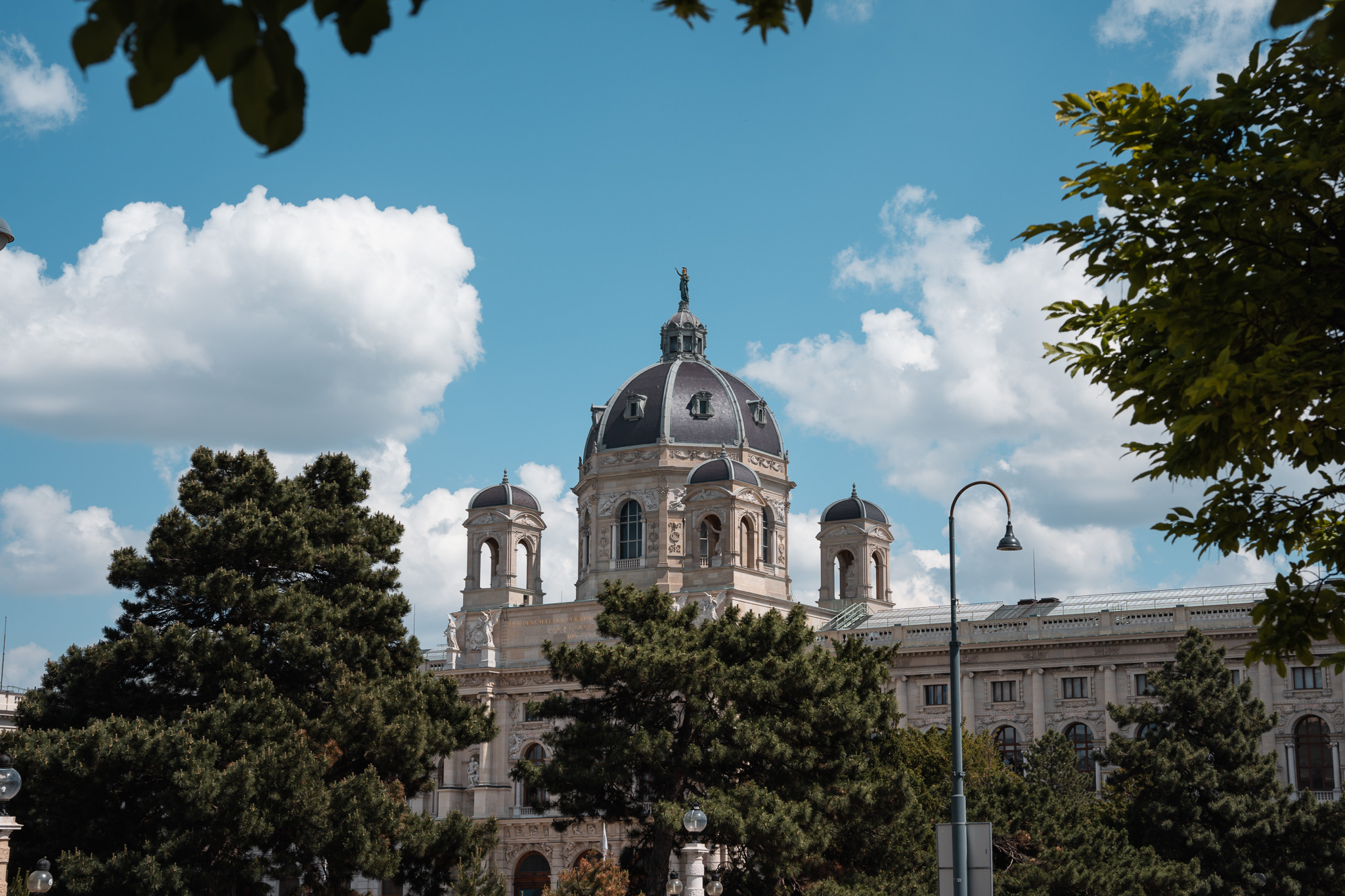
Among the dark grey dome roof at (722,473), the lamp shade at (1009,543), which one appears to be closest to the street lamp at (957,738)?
the lamp shade at (1009,543)

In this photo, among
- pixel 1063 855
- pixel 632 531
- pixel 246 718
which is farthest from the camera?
pixel 632 531

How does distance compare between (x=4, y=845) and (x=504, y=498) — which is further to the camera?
(x=504, y=498)

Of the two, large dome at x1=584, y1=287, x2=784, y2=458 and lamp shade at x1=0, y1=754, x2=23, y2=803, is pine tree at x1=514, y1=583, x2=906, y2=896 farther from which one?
large dome at x1=584, y1=287, x2=784, y2=458

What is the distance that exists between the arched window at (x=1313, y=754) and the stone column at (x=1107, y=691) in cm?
801

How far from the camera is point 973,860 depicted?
21.9 metres

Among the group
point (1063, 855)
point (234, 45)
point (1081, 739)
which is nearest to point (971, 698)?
point (1081, 739)

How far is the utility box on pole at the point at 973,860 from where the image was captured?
2158 centimetres


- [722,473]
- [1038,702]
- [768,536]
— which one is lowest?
[1038,702]

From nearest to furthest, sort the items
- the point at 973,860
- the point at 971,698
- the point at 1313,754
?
the point at 973,860, the point at 1313,754, the point at 971,698

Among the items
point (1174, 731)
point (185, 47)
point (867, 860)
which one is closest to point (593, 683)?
point (867, 860)

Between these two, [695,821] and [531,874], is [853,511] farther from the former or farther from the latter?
[695,821]

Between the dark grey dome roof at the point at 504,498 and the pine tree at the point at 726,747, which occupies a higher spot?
the dark grey dome roof at the point at 504,498

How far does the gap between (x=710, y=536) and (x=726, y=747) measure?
149ft

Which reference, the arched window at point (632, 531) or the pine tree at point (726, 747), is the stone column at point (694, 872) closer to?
the pine tree at point (726, 747)
